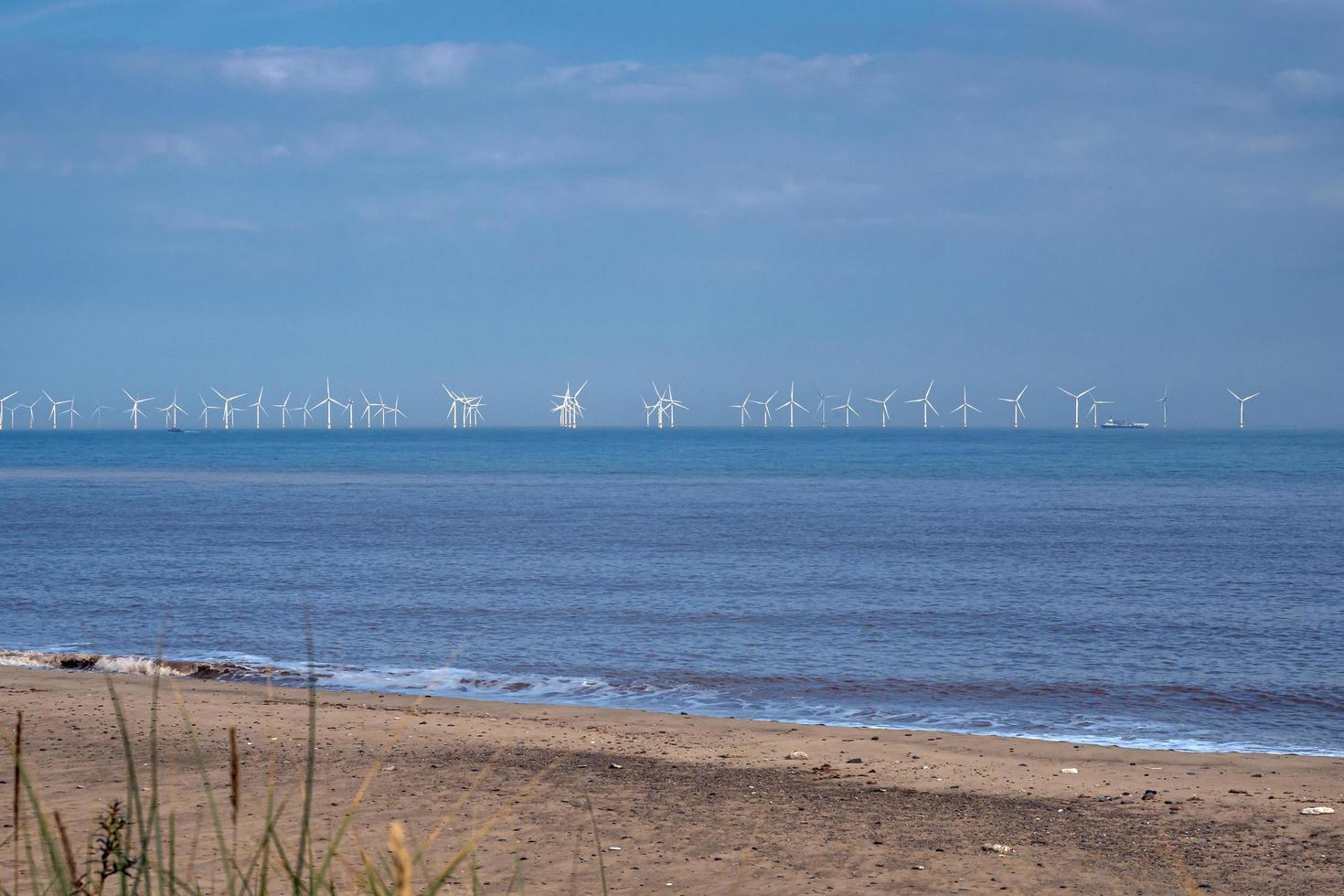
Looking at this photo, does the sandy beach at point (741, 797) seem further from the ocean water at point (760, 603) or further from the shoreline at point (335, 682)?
the ocean water at point (760, 603)

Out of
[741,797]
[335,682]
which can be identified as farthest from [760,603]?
[741,797]

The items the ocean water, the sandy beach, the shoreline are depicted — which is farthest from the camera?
the ocean water

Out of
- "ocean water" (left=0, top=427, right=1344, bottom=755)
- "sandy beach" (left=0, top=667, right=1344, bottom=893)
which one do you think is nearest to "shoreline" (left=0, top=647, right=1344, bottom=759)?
"ocean water" (left=0, top=427, right=1344, bottom=755)

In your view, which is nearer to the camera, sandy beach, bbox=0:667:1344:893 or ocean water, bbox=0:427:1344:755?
sandy beach, bbox=0:667:1344:893

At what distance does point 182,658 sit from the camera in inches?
760

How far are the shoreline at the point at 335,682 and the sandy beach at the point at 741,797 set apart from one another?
536 millimetres

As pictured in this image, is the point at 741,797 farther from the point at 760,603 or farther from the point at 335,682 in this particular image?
the point at 760,603

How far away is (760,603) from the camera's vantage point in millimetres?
25078

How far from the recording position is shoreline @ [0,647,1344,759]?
13.9 m

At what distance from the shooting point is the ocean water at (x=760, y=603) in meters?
16.7

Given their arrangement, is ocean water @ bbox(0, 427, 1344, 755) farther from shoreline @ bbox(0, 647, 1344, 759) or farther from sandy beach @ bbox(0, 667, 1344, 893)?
sandy beach @ bbox(0, 667, 1344, 893)

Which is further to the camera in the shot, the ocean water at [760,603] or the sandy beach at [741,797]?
the ocean water at [760,603]

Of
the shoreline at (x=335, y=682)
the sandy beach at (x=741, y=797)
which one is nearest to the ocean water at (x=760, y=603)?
the shoreline at (x=335, y=682)

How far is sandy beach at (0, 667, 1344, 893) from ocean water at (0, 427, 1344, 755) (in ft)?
5.62
